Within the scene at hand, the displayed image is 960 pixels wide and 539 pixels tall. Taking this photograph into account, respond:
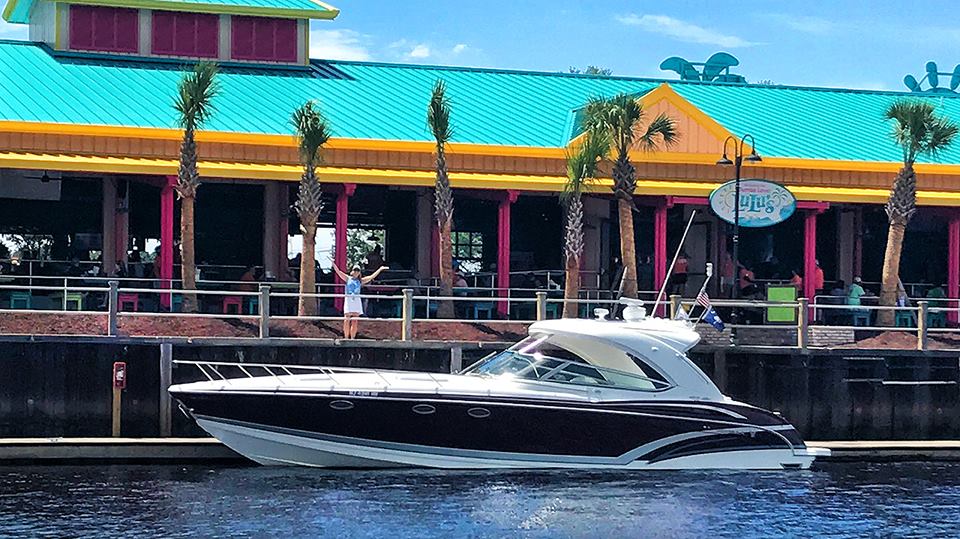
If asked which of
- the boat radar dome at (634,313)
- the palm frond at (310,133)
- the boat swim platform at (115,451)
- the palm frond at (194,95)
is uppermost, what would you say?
the palm frond at (194,95)

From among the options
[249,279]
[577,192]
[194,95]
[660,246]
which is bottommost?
[249,279]

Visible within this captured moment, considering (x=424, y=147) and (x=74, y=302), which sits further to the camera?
(x=424, y=147)

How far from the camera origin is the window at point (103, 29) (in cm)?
3431

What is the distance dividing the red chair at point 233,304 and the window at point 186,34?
29.2 ft

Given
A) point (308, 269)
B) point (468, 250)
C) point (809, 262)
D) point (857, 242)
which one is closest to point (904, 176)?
point (809, 262)

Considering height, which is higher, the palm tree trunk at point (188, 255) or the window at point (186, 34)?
the window at point (186, 34)

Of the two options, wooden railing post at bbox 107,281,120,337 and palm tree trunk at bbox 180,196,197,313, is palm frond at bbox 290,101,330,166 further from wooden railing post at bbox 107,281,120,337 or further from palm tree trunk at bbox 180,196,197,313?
wooden railing post at bbox 107,281,120,337

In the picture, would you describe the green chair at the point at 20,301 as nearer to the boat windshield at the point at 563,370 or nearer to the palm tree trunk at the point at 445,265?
the palm tree trunk at the point at 445,265

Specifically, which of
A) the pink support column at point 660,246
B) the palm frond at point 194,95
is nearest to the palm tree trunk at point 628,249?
the pink support column at point 660,246

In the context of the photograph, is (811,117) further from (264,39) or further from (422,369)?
(422,369)

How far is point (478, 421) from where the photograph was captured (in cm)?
2041

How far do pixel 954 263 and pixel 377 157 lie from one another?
41.1ft

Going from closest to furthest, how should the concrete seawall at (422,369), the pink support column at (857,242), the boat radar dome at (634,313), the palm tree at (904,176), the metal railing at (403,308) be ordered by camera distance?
1. the boat radar dome at (634,313)
2. the concrete seawall at (422,369)
3. the metal railing at (403,308)
4. the palm tree at (904,176)
5. the pink support column at (857,242)

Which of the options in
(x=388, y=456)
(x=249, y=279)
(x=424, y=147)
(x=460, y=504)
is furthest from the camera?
(x=424, y=147)
